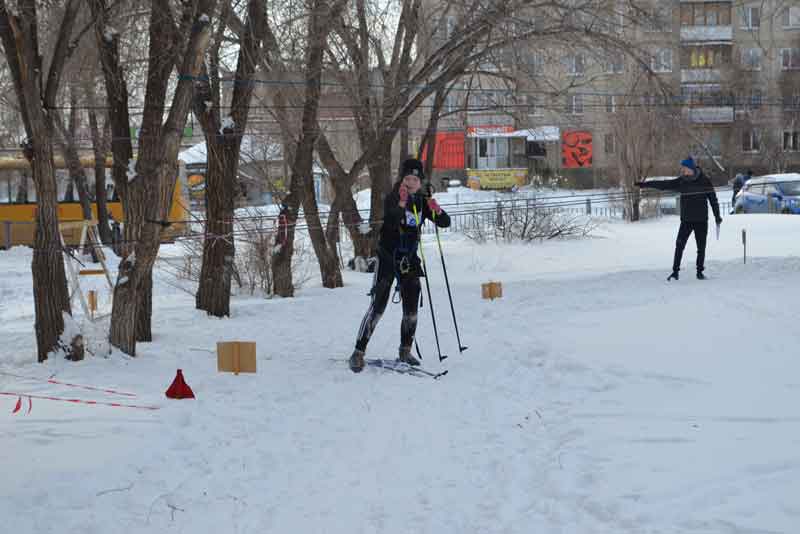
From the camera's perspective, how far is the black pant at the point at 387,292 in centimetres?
870

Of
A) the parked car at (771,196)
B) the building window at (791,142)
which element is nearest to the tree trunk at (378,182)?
the parked car at (771,196)

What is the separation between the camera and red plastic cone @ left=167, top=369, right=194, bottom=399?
25.0 feet

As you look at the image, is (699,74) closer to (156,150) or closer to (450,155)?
(450,155)

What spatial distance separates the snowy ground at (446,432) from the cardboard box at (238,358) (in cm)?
15

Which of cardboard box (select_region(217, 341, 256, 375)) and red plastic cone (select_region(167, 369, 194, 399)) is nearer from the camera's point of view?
red plastic cone (select_region(167, 369, 194, 399))

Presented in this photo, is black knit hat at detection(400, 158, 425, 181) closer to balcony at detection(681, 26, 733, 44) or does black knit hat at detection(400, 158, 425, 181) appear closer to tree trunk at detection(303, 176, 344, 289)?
tree trunk at detection(303, 176, 344, 289)

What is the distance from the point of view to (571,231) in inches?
1084

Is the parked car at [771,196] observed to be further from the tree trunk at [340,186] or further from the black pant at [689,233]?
the black pant at [689,233]

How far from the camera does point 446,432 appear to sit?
259 inches

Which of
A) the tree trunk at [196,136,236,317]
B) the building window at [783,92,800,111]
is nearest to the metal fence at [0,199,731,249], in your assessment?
the building window at [783,92,800,111]

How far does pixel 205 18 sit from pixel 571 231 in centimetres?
1967

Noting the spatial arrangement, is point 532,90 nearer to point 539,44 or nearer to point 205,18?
point 539,44

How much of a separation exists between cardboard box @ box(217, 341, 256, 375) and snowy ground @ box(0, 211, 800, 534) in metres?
0.15

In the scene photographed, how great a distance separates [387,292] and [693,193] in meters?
7.42
